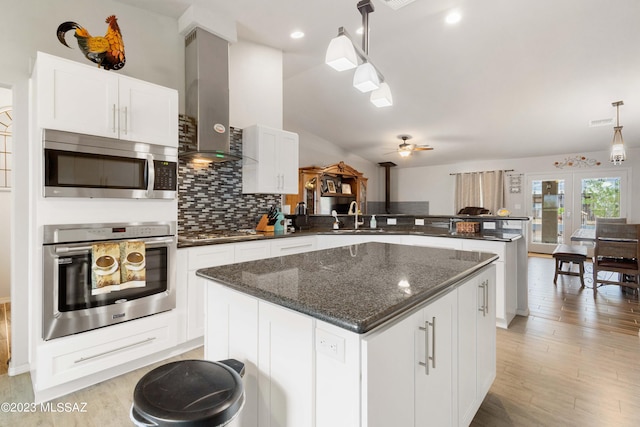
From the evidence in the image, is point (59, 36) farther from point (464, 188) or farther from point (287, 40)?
point (464, 188)

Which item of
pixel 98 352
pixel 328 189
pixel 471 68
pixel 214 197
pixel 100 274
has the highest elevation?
pixel 471 68

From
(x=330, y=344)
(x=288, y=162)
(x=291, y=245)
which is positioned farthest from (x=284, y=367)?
(x=288, y=162)

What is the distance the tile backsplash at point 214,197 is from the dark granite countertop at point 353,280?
1.81 meters

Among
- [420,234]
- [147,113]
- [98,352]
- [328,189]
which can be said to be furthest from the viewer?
[328,189]

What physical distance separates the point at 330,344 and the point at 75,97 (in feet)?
7.24

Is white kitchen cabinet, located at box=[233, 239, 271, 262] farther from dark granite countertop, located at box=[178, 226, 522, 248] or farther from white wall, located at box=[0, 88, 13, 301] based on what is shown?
white wall, located at box=[0, 88, 13, 301]

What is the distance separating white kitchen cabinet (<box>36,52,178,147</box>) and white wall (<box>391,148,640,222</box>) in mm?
7661

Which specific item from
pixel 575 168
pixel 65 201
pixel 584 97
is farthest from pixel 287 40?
pixel 575 168

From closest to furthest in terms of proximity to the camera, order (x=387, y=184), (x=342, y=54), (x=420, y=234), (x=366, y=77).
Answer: (x=342, y=54) < (x=366, y=77) < (x=420, y=234) < (x=387, y=184)

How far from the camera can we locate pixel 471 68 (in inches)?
162

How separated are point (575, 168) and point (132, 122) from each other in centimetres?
854

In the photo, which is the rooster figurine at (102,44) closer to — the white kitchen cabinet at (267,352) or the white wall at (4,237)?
the white kitchen cabinet at (267,352)

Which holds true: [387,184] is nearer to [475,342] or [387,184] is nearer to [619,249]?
[619,249]

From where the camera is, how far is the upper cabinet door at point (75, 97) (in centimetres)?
184
